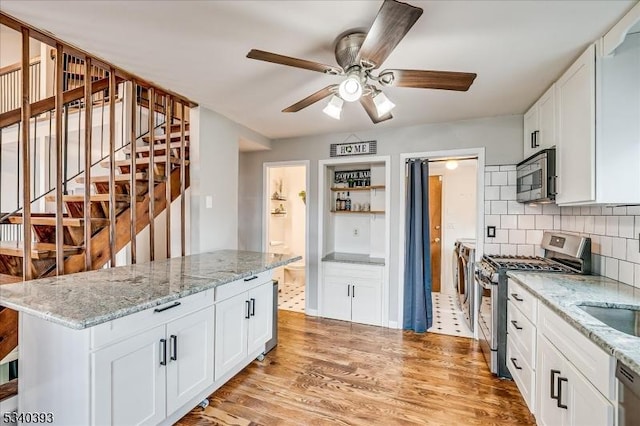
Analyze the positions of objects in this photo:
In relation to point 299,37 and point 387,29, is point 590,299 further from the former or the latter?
point 299,37

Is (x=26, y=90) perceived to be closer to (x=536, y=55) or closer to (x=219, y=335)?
(x=219, y=335)

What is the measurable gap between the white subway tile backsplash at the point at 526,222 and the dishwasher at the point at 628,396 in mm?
2174

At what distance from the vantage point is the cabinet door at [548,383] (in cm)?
153

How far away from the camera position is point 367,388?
2.28m

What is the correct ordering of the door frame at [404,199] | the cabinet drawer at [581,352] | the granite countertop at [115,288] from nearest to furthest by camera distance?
the cabinet drawer at [581,352]
the granite countertop at [115,288]
the door frame at [404,199]

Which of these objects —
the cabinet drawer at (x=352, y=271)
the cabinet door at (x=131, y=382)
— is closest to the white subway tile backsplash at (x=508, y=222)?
the cabinet drawer at (x=352, y=271)

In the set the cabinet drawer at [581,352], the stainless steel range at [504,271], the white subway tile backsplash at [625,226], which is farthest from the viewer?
the stainless steel range at [504,271]

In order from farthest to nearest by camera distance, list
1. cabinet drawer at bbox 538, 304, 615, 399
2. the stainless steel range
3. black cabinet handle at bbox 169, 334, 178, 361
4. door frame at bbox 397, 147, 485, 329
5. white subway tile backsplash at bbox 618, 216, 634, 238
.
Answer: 1. door frame at bbox 397, 147, 485, 329
2. the stainless steel range
3. white subway tile backsplash at bbox 618, 216, 634, 238
4. black cabinet handle at bbox 169, 334, 178, 361
5. cabinet drawer at bbox 538, 304, 615, 399

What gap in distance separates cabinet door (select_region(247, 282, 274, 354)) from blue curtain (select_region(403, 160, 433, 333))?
162cm

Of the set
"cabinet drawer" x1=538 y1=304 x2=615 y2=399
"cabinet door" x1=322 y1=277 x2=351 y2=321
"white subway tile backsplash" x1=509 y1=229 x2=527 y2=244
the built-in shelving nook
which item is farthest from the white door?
"cabinet door" x1=322 y1=277 x2=351 y2=321

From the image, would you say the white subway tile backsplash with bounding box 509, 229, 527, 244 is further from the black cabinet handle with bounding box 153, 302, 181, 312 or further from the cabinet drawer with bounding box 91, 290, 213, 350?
the black cabinet handle with bounding box 153, 302, 181, 312

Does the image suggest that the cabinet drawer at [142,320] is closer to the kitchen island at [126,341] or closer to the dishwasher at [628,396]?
the kitchen island at [126,341]

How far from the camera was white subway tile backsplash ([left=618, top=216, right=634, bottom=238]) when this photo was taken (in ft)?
6.05

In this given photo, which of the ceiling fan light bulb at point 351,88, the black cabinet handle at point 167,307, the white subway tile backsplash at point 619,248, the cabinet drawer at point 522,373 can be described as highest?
the ceiling fan light bulb at point 351,88
